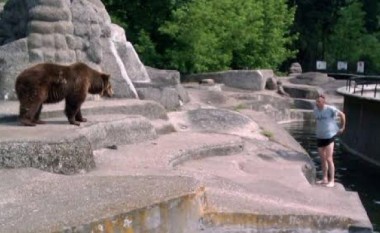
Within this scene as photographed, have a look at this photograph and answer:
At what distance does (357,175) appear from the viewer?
70.1ft

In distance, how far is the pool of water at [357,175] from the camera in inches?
671

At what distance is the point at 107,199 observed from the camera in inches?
304

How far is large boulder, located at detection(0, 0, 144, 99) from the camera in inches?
556

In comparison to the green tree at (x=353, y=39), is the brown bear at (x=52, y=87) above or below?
above

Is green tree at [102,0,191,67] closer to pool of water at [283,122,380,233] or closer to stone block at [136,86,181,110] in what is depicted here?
pool of water at [283,122,380,233]

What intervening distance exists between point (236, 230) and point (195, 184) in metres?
0.90

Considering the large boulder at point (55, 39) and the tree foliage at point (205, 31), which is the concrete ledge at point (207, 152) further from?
the tree foliage at point (205, 31)

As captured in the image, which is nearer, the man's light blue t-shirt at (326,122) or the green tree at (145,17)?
the man's light blue t-shirt at (326,122)

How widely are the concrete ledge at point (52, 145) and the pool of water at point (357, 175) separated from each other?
6378mm

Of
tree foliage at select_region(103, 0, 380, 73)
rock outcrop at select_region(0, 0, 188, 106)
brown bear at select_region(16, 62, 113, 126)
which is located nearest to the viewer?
brown bear at select_region(16, 62, 113, 126)

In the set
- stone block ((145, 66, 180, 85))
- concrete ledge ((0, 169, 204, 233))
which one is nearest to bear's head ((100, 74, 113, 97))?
concrete ledge ((0, 169, 204, 233))

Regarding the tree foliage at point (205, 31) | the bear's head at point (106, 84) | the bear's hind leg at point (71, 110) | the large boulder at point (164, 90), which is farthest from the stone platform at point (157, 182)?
the tree foliage at point (205, 31)

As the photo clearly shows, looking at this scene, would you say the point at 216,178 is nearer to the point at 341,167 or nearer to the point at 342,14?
the point at 341,167

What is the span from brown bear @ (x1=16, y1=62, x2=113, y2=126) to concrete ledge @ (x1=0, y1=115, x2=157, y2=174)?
23 cm
